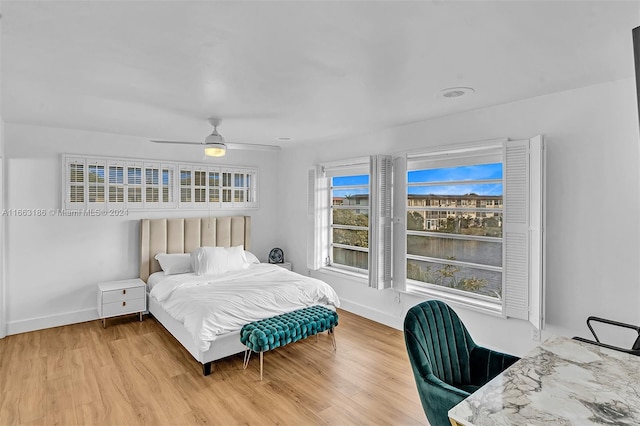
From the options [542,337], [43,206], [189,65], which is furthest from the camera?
[43,206]

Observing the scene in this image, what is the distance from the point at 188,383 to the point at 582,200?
374 cm

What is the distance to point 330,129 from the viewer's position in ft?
→ 14.6

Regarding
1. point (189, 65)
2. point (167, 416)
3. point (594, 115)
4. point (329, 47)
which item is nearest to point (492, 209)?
point (594, 115)

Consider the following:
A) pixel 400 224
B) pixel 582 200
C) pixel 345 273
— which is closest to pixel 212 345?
pixel 345 273

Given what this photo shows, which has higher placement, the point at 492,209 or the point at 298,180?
the point at 298,180

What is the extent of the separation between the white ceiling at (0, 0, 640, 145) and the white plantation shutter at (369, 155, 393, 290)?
0.91 meters

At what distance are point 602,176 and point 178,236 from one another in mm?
5073

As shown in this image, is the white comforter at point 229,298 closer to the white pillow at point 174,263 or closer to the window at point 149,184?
the white pillow at point 174,263

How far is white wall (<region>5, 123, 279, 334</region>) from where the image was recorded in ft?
13.6

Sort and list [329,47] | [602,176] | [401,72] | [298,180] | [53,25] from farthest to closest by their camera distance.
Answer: [298,180]
[602,176]
[401,72]
[329,47]
[53,25]

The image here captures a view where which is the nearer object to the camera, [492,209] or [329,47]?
[329,47]

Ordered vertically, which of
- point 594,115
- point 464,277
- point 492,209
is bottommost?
point 464,277

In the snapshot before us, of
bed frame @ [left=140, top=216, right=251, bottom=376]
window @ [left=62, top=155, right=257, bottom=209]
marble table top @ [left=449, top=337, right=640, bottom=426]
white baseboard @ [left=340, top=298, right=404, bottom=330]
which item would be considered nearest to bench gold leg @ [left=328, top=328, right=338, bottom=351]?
white baseboard @ [left=340, top=298, right=404, bottom=330]

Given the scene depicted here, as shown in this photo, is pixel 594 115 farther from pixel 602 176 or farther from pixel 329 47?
pixel 329 47
